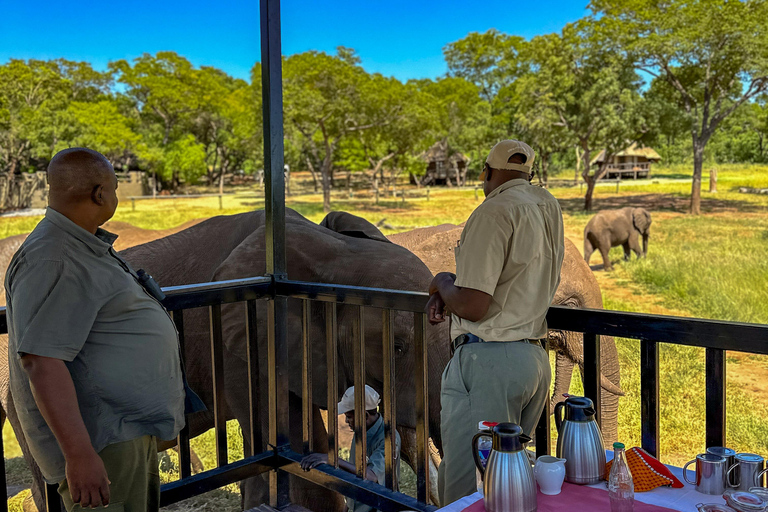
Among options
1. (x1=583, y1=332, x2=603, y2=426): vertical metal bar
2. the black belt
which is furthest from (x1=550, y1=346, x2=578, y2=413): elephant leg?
the black belt

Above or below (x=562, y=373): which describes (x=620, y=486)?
above

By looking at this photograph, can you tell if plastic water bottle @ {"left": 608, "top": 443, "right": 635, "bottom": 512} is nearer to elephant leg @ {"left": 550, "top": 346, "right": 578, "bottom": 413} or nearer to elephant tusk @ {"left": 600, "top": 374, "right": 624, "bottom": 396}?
elephant tusk @ {"left": 600, "top": 374, "right": 624, "bottom": 396}

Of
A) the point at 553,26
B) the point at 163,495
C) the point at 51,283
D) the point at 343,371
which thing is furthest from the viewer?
the point at 553,26

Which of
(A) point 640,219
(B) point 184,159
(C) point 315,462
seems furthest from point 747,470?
(B) point 184,159

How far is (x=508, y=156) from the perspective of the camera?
6.52ft

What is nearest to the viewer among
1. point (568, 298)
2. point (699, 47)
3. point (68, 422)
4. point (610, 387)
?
point (68, 422)

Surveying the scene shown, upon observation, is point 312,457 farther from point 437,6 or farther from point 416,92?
point 437,6

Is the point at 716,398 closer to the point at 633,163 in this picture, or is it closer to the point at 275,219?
the point at 275,219

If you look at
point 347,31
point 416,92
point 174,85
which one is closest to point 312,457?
point 416,92

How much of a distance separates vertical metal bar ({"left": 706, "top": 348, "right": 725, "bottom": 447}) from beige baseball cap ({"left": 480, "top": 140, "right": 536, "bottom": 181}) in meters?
0.69

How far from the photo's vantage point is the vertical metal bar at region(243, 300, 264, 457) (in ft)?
9.81

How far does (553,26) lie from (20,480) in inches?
919

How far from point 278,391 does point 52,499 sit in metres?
1.07

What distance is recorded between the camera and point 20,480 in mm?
5891
